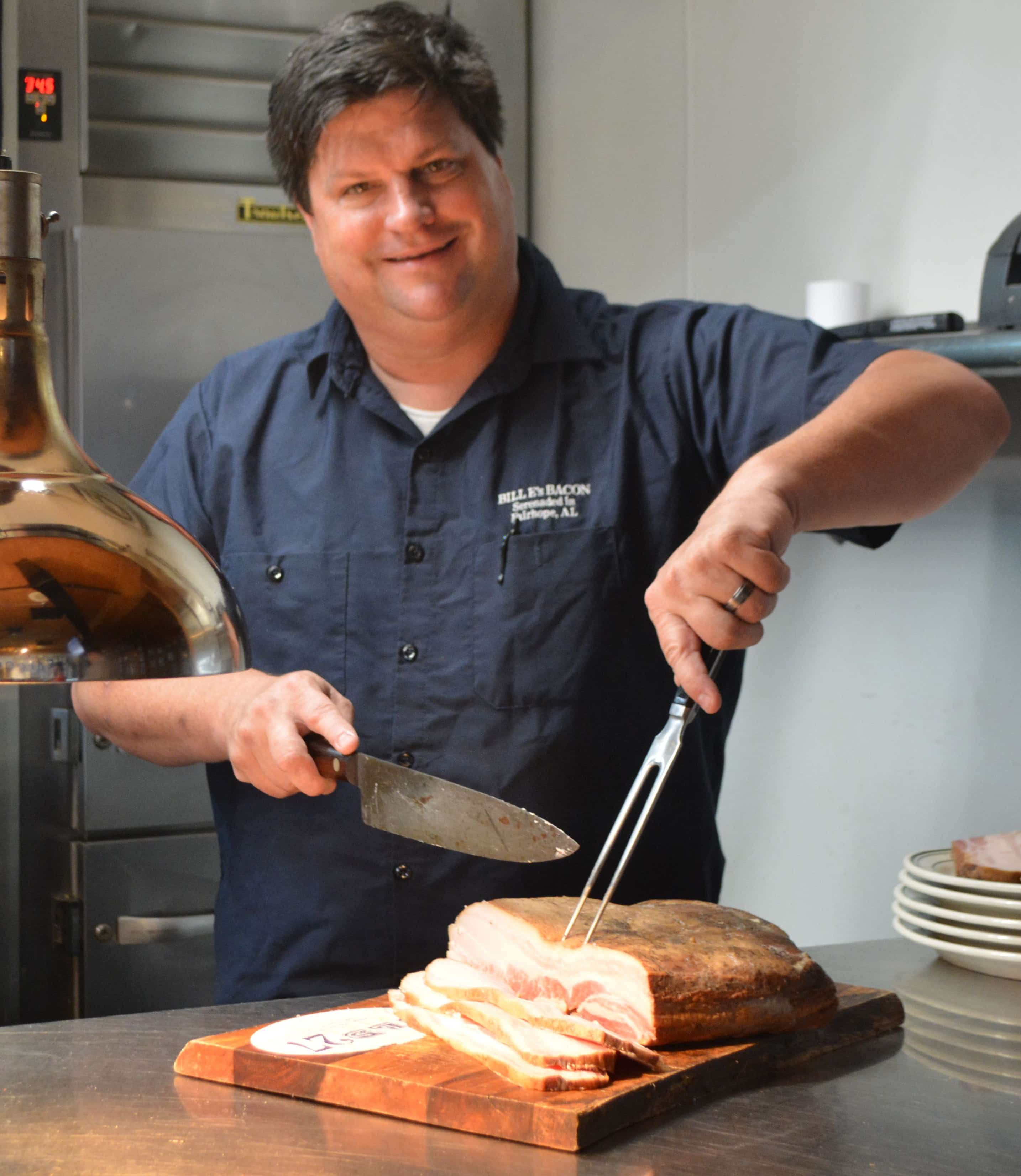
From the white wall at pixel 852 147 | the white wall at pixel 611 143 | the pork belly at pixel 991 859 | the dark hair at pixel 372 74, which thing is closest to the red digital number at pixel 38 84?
the white wall at pixel 611 143

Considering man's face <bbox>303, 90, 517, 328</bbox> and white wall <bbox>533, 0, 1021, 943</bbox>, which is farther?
white wall <bbox>533, 0, 1021, 943</bbox>

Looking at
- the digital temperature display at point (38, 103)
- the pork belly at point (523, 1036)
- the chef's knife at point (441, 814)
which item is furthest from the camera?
the digital temperature display at point (38, 103)

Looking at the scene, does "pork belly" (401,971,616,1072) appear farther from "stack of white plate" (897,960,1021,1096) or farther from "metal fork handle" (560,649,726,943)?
"stack of white plate" (897,960,1021,1096)

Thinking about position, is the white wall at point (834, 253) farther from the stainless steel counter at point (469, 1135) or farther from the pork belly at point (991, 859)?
the stainless steel counter at point (469, 1135)

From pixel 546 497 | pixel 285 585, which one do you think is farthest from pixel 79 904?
pixel 546 497

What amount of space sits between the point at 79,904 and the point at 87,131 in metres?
1.58

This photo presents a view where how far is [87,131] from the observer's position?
114 inches

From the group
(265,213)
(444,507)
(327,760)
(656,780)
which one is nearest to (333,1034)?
(327,760)

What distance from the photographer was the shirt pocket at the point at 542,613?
1775 mm

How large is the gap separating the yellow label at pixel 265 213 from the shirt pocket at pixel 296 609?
1.43m

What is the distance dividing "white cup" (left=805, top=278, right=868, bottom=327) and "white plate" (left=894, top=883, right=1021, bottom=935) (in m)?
1.14

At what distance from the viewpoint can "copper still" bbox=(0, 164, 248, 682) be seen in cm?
70

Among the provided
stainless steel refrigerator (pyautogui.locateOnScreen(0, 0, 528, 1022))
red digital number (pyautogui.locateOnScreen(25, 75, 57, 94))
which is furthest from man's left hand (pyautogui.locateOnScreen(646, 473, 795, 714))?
red digital number (pyautogui.locateOnScreen(25, 75, 57, 94))

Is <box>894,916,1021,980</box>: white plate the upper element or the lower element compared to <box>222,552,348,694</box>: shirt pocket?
lower
